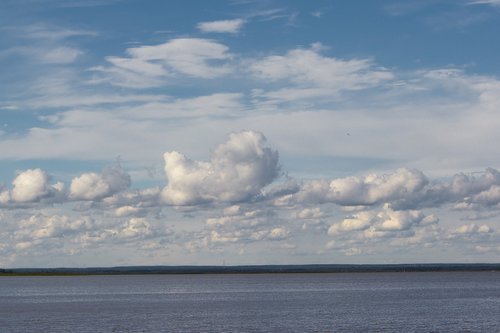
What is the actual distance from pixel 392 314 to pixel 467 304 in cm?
2954

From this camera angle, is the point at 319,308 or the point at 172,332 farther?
the point at 319,308

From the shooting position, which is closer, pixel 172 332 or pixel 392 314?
pixel 172 332

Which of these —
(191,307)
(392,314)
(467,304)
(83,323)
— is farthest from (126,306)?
(467,304)

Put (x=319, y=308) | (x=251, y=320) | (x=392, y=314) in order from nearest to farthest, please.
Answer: (x=251, y=320) < (x=392, y=314) < (x=319, y=308)

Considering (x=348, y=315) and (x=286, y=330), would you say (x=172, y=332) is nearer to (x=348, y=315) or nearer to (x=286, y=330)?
(x=286, y=330)

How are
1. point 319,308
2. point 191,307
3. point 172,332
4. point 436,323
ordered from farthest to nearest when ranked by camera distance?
point 191,307
point 319,308
point 436,323
point 172,332

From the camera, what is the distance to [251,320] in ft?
328

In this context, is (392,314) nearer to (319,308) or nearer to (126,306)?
(319,308)

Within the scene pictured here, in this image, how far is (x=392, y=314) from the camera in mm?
107000

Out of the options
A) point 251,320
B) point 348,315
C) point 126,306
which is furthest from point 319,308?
point 126,306

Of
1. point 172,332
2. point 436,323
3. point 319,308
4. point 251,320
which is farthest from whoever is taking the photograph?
point 319,308

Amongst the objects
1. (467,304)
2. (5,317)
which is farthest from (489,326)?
(5,317)

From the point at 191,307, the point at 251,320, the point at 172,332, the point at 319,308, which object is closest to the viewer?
the point at 172,332

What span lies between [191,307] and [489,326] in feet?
182
